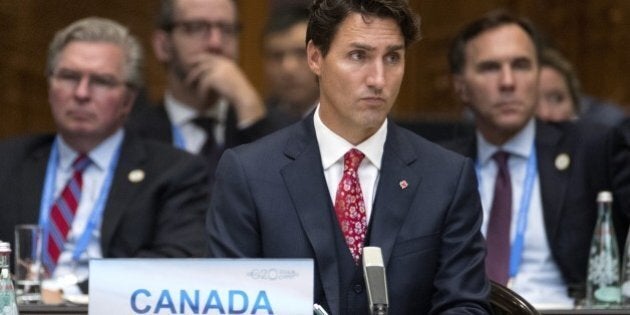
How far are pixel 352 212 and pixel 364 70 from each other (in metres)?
0.41

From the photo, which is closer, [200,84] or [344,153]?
[344,153]

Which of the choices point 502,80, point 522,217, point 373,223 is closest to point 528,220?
point 522,217

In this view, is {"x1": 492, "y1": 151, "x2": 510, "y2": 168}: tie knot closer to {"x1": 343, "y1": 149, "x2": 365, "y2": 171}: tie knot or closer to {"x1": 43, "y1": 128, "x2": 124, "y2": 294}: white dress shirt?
{"x1": 43, "y1": 128, "x2": 124, "y2": 294}: white dress shirt

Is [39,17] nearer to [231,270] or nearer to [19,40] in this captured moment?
[19,40]

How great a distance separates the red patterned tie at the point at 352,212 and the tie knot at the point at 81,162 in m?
1.78

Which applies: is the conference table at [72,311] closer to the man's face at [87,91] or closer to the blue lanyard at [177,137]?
the man's face at [87,91]

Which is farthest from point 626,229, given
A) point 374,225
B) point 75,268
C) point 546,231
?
point 75,268

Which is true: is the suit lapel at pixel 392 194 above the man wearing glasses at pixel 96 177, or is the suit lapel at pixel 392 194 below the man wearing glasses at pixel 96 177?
below

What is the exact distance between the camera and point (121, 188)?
5.56 metres

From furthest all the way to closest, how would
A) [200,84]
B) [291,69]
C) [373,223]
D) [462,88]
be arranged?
[291,69], [200,84], [462,88], [373,223]

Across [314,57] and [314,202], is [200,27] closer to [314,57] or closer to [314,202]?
[314,57]

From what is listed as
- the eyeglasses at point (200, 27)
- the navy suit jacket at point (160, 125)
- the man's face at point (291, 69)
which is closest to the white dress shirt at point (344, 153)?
the navy suit jacket at point (160, 125)

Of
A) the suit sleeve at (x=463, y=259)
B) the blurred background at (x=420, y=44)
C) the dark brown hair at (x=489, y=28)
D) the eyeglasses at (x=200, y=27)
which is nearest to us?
the suit sleeve at (x=463, y=259)

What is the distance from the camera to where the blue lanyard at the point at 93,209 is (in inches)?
215
